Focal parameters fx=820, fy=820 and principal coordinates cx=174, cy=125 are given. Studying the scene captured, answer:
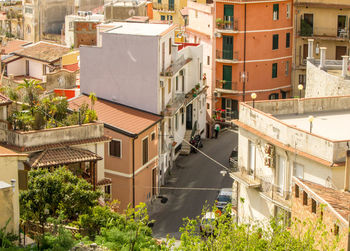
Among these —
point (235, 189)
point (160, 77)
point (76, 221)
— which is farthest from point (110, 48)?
point (76, 221)

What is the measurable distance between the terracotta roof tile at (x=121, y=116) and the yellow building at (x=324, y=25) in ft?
78.6

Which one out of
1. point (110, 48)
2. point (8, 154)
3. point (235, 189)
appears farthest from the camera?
point (110, 48)

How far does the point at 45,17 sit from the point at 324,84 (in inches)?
2079

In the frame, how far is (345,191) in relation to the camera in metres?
32.8

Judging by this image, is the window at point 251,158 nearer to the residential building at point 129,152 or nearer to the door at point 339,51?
the residential building at point 129,152

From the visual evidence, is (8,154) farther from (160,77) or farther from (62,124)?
(160,77)

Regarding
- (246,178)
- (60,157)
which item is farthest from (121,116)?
(246,178)

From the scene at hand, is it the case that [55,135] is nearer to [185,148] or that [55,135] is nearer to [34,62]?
[185,148]

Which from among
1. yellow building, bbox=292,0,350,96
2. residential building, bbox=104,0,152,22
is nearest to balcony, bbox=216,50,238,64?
yellow building, bbox=292,0,350,96

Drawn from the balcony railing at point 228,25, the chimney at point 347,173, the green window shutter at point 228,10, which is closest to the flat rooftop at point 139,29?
the balcony railing at point 228,25

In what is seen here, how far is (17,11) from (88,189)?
229ft

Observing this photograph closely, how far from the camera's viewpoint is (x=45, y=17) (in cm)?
9662

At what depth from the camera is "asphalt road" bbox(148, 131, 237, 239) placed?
48.9 m

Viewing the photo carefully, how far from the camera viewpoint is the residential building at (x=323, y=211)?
2655 cm
